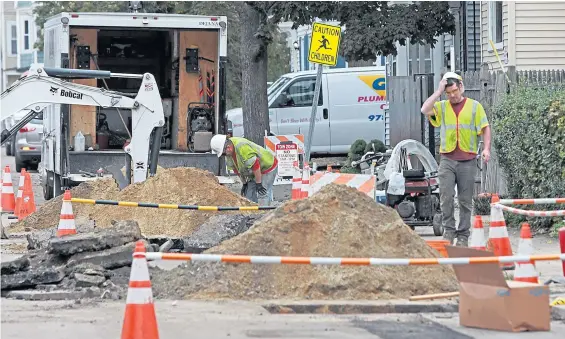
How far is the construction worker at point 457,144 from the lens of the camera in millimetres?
12977

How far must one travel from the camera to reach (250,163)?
1650 cm

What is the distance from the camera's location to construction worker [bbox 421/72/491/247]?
1298cm

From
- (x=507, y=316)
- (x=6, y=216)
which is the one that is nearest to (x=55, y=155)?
(x=6, y=216)

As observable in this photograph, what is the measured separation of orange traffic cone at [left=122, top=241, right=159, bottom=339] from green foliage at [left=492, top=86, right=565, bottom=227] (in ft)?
26.8

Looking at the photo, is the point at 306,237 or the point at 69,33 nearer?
the point at 306,237

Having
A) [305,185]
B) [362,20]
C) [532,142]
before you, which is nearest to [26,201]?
[305,185]

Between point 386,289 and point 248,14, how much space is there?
1665 centimetres

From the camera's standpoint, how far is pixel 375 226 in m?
11.4

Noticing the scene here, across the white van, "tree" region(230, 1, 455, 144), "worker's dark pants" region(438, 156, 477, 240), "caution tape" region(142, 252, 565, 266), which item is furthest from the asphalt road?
the white van

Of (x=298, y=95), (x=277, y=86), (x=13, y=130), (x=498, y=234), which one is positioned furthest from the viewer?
(x=277, y=86)

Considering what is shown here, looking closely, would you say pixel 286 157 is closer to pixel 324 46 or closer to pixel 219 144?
pixel 324 46

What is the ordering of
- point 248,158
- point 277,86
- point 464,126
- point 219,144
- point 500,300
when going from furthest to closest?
1. point 277,86
2. point 219,144
3. point 248,158
4. point 464,126
5. point 500,300

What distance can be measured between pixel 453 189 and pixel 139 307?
5.96 metres

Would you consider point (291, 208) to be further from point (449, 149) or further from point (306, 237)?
point (449, 149)
